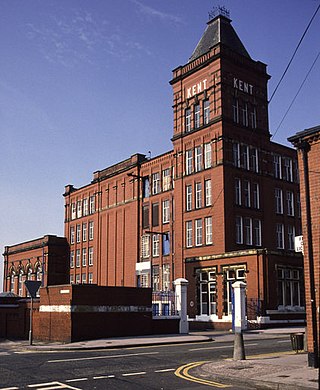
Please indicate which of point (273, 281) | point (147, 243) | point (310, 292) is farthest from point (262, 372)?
point (147, 243)

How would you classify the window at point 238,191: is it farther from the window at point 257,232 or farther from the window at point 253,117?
the window at point 253,117

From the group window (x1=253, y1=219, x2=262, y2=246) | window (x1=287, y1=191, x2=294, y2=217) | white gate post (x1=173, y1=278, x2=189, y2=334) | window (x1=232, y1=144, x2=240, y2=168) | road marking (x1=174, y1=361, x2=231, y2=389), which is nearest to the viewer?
road marking (x1=174, y1=361, x2=231, y2=389)

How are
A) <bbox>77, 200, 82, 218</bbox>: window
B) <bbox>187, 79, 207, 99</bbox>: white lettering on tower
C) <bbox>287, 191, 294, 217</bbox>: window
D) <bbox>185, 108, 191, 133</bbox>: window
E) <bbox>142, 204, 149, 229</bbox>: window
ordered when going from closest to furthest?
1. <bbox>187, 79, 207, 99</bbox>: white lettering on tower
2. <bbox>185, 108, 191, 133</bbox>: window
3. <bbox>287, 191, 294, 217</bbox>: window
4. <bbox>142, 204, 149, 229</bbox>: window
5. <bbox>77, 200, 82, 218</bbox>: window

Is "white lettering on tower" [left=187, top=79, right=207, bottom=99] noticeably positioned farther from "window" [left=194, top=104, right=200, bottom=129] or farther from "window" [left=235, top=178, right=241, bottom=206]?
"window" [left=235, top=178, right=241, bottom=206]

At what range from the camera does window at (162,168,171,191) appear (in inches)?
2079

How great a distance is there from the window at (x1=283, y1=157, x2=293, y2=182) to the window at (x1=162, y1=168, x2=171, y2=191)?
11877 millimetres

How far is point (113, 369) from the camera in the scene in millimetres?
14547

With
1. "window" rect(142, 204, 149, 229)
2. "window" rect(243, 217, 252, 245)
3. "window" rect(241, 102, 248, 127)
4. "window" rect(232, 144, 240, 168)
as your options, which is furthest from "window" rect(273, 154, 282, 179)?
"window" rect(142, 204, 149, 229)

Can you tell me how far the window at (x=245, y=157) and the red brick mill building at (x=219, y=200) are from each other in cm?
9

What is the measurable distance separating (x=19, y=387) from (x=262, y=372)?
6.10 metres

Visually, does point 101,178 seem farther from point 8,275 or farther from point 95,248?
point 8,275

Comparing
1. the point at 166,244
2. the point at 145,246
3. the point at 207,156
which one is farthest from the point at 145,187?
the point at 207,156

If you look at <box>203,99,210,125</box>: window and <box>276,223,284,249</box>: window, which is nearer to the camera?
<box>203,99,210,125</box>: window

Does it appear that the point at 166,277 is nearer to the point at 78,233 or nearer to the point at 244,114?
the point at 244,114
